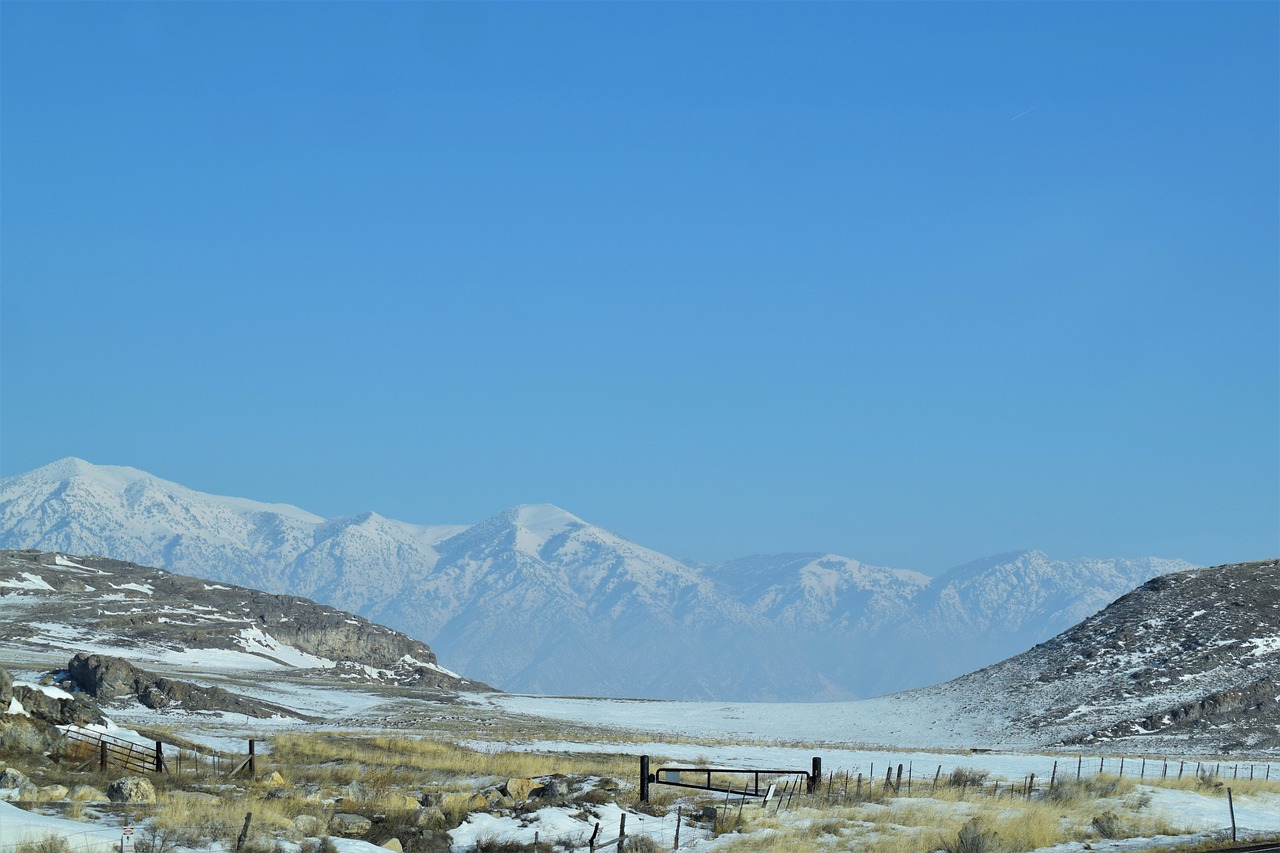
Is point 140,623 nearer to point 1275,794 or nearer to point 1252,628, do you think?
point 1252,628

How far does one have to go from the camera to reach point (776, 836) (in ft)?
79.4

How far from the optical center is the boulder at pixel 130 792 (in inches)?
925

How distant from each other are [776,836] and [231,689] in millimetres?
68430

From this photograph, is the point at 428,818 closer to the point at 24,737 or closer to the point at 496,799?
the point at 496,799

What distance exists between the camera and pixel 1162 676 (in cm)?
8838

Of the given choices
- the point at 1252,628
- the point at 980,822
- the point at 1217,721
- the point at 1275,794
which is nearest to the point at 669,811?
the point at 980,822

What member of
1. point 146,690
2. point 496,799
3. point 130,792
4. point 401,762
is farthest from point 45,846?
point 146,690

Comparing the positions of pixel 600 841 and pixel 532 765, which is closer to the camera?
pixel 600 841

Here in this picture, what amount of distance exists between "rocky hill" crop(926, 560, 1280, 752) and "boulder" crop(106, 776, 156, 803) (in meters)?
61.8

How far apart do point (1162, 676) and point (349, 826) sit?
80467mm

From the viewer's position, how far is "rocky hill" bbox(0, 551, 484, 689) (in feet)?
363

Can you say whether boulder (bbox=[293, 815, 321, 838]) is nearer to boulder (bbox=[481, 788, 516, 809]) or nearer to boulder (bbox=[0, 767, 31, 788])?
boulder (bbox=[481, 788, 516, 809])

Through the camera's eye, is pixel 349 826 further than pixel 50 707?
No

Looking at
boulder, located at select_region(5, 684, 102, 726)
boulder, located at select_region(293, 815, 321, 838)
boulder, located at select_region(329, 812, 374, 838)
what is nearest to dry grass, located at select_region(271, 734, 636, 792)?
boulder, located at select_region(329, 812, 374, 838)
